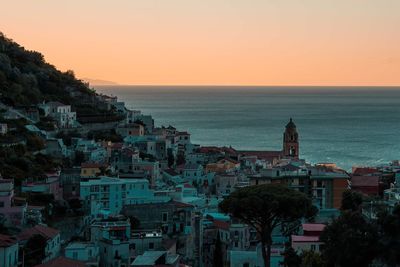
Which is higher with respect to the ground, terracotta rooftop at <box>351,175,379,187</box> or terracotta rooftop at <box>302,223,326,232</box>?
terracotta rooftop at <box>302,223,326,232</box>

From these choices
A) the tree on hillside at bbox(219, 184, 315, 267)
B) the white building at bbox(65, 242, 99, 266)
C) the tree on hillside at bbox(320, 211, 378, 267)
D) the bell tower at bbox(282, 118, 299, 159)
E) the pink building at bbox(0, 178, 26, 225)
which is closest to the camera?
the tree on hillside at bbox(320, 211, 378, 267)

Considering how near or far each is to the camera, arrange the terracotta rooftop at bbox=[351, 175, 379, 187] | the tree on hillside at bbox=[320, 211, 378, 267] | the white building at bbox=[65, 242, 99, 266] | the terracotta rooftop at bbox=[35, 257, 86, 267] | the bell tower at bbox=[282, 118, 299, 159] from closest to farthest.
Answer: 1. the tree on hillside at bbox=[320, 211, 378, 267]
2. the terracotta rooftop at bbox=[35, 257, 86, 267]
3. the white building at bbox=[65, 242, 99, 266]
4. the terracotta rooftop at bbox=[351, 175, 379, 187]
5. the bell tower at bbox=[282, 118, 299, 159]

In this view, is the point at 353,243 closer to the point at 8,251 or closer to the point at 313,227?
the point at 313,227

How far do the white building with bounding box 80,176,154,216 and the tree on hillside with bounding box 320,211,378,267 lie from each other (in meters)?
14.6

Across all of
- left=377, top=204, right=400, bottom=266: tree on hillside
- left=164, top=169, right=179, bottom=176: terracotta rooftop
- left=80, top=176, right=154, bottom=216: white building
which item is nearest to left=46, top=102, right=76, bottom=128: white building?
left=164, top=169, right=179, bottom=176: terracotta rooftop

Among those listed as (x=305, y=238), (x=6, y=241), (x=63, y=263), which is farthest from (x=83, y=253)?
(x=305, y=238)

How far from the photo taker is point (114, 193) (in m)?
40.2

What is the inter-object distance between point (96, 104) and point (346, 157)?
28531mm

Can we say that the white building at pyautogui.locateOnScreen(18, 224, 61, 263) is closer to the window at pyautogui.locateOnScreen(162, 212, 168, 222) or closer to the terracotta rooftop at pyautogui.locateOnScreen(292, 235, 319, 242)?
the window at pyautogui.locateOnScreen(162, 212, 168, 222)

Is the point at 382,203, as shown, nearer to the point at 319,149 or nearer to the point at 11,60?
the point at 11,60

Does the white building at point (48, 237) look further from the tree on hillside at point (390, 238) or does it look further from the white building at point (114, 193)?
the tree on hillside at point (390, 238)

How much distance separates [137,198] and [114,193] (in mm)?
1162

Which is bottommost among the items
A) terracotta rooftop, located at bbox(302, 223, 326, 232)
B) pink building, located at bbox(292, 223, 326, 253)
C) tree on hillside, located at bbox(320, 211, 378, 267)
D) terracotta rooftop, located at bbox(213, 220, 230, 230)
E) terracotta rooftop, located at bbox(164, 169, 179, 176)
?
terracotta rooftop, located at bbox(213, 220, 230, 230)

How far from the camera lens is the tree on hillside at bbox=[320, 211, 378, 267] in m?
25.5
